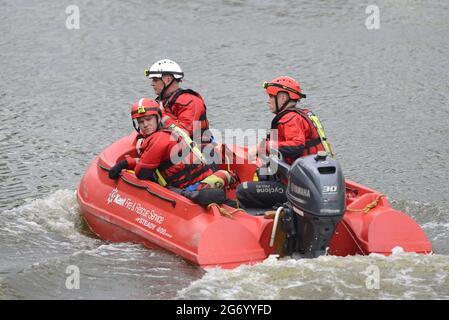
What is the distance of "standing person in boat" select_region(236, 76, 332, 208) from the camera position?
28.1 feet

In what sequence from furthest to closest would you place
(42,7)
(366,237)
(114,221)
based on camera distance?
(42,7), (114,221), (366,237)

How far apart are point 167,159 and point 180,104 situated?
107 cm

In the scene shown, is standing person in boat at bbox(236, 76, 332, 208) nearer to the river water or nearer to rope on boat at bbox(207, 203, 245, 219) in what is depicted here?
rope on boat at bbox(207, 203, 245, 219)

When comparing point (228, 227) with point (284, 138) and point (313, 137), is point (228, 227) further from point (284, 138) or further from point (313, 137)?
point (313, 137)

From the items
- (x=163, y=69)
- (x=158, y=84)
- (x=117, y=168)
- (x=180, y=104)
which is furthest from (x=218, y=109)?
(x=117, y=168)

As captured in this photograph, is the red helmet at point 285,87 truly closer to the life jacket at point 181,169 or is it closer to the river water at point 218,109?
the life jacket at point 181,169

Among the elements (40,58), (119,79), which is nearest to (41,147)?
(119,79)

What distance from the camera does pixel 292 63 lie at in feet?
55.2

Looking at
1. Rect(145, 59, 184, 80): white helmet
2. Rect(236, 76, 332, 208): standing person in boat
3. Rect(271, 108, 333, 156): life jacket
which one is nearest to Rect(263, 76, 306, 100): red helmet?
Rect(236, 76, 332, 208): standing person in boat

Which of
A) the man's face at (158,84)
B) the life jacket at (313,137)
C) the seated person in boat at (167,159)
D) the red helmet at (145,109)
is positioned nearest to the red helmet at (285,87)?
the life jacket at (313,137)

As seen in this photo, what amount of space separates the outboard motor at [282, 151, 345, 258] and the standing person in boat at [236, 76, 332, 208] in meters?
0.58

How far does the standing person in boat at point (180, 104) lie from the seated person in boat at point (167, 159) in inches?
25.9
